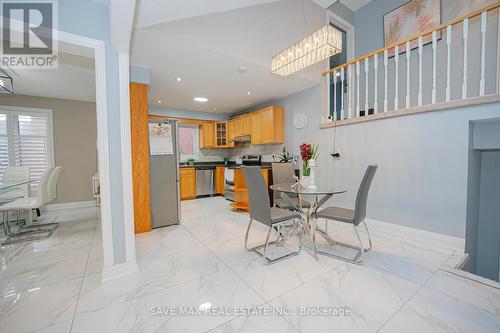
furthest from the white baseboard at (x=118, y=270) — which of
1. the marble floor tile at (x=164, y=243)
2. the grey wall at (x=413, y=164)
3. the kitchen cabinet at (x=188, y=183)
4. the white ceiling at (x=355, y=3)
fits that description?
the white ceiling at (x=355, y=3)

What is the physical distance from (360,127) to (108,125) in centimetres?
325

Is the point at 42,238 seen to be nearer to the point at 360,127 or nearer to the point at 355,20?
the point at 360,127

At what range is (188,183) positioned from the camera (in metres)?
5.29

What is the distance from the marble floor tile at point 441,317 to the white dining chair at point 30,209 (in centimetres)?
428

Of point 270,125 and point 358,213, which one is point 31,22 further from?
point 270,125

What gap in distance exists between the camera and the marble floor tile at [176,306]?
1302mm

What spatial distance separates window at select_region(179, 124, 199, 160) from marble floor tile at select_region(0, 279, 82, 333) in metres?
4.50

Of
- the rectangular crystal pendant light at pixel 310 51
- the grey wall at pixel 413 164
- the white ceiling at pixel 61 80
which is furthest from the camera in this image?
the white ceiling at pixel 61 80

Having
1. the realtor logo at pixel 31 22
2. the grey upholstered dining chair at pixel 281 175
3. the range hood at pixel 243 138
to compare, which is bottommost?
the grey upholstered dining chair at pixel 281 175

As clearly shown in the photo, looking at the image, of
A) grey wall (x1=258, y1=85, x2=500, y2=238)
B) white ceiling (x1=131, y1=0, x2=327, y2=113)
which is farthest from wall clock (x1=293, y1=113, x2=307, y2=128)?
grey wall (x1=258, y1=85, x2=500, y2=238)

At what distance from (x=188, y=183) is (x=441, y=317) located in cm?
495

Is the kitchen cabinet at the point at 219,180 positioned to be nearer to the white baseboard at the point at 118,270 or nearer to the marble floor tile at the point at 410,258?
the white baseboard at the point at 118,270

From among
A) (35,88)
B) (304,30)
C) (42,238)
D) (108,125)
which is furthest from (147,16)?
(35,88)

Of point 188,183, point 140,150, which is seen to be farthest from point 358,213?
point 188,183
